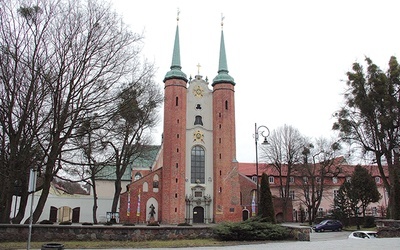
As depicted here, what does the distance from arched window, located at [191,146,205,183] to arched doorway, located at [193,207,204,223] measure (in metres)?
3.35

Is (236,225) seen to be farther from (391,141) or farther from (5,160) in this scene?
(391,141)

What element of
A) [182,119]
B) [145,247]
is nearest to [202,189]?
[182,119]

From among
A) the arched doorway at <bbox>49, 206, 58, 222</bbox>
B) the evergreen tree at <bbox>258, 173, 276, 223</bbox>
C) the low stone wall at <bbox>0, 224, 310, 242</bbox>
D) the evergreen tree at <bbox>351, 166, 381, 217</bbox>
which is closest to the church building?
the arched doorway at <bbox>49, 206, 58, 222</bbox>

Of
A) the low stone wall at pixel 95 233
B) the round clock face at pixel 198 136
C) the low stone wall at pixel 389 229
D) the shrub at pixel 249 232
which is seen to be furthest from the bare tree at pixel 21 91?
the round clock face at pixel 198 136

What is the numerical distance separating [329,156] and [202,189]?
1609 cm

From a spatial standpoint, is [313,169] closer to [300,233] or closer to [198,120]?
[198,120]

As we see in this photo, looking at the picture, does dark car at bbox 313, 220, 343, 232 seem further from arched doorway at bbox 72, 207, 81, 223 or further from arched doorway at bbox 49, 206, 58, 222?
arched doorway at bbox 49, 206, 58, 222

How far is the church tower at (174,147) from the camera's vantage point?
42781 millimetres

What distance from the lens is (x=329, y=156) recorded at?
148 ft

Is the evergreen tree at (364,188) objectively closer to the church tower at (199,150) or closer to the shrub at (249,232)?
the church tower at (199,150)

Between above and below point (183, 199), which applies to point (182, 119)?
above

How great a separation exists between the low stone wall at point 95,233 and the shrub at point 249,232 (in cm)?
118

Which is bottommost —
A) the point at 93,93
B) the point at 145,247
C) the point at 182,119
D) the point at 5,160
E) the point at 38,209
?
the point at 145,247

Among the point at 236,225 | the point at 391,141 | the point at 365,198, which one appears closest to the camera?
the point at 236,225
